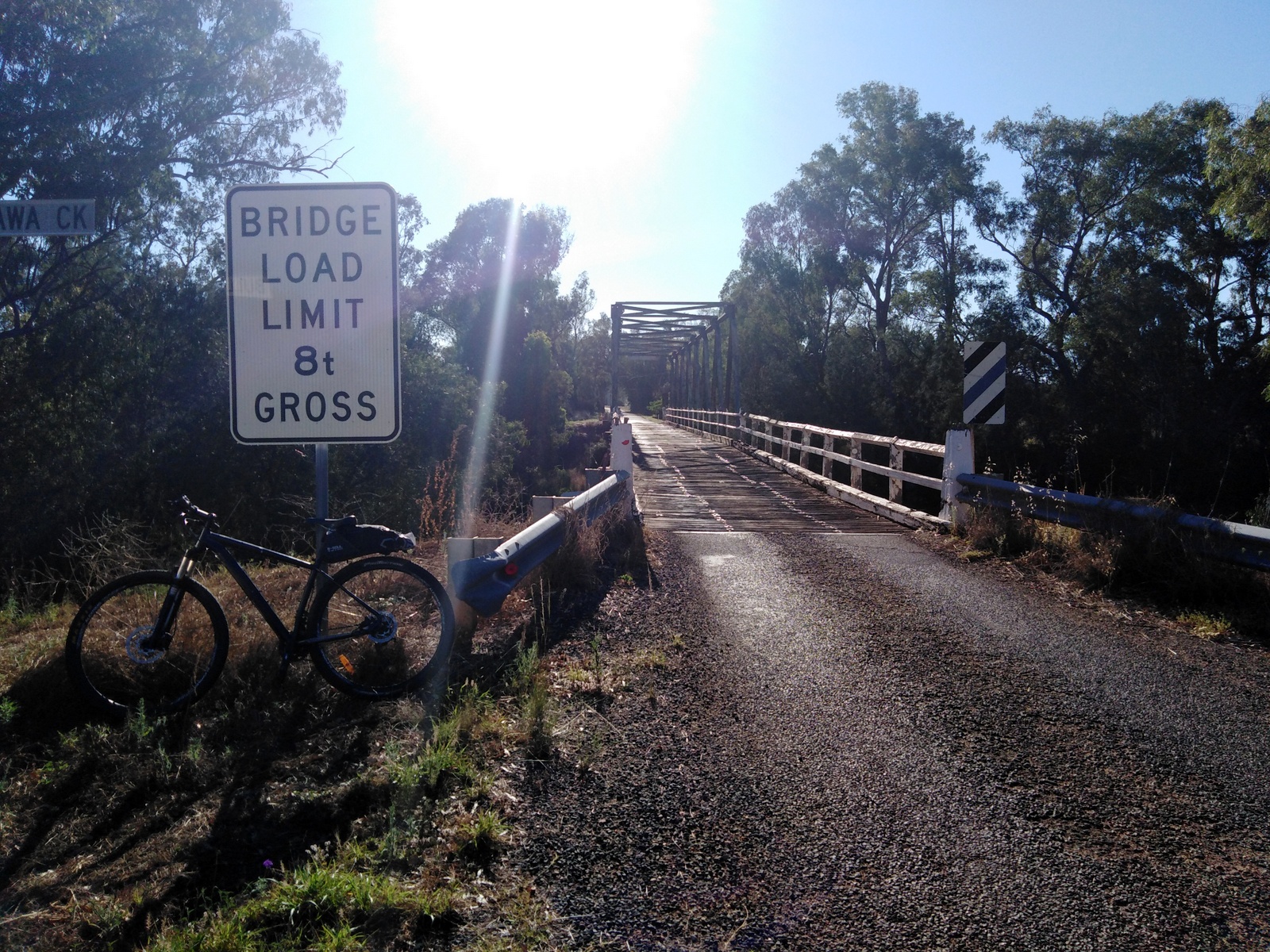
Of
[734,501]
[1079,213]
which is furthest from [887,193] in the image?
[734,501]

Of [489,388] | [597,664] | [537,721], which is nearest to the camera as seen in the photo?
[537,721]

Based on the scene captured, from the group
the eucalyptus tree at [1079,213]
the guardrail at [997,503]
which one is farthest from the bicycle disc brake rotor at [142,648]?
the eucalyptus tree at [1079,213]

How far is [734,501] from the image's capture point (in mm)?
13250

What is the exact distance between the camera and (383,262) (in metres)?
4.26

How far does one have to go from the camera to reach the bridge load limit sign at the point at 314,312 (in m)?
4.21

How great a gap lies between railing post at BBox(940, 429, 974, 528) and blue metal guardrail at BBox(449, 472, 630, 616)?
4.81 meters

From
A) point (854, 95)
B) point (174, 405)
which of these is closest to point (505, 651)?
point (174, 405)

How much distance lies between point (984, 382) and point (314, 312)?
22.5 feet

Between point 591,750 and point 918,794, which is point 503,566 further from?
point 918,794

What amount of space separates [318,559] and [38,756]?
126 centimetres

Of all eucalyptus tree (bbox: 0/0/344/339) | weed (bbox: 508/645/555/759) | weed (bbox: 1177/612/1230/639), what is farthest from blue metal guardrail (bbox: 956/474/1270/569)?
eucalyptus tree (bbox: 0/0/344/339)

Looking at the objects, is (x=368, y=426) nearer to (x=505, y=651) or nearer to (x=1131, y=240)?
(x=505, y=651)

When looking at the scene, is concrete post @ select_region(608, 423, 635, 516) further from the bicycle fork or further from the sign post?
the bicycle fork

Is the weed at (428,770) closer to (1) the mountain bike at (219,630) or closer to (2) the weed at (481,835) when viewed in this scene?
(2) the weed at (481,835)
